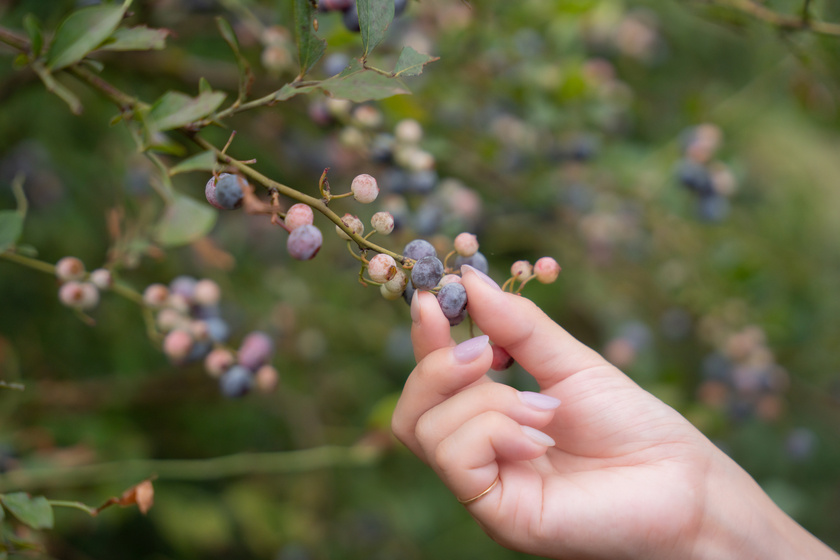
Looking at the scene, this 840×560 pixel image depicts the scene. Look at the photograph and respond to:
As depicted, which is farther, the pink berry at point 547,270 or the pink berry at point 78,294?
the pink berry at point 78,294

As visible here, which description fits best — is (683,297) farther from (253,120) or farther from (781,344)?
(253,120)

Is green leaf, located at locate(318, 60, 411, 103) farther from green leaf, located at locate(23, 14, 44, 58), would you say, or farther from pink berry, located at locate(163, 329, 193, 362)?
pink berry, located at locate(163, 329, 193, 362)

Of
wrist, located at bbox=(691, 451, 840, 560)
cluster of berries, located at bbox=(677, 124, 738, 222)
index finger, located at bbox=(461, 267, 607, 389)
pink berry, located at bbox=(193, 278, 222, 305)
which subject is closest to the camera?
index finger, located at bbox=(461, 267, 607, 389)

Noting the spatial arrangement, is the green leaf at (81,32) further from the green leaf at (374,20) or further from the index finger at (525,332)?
the index finger at (525,332)

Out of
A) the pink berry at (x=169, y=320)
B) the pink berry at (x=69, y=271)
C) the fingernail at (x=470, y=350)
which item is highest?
the fingernail at (x=470, y=350)

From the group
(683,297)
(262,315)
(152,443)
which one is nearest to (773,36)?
(683,297)

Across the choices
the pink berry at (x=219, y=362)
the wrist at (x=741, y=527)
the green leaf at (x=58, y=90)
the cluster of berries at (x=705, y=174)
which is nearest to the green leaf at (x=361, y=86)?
the green leaf at (x=58, y=90)

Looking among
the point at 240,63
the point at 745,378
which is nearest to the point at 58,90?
the point at 240,63

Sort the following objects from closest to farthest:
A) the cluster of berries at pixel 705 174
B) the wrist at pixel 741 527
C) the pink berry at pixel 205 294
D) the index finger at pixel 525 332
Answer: the index finger at pixel 525 332 < the wrist at pixel 741 527 < the pink berry at pixel 205 294 < the cluster of berries at pixel 705 174

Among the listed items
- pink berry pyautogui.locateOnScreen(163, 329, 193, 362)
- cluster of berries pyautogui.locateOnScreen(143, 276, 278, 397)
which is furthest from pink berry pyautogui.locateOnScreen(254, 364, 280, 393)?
pink berry pyautogui.locateOnScreen(163, 329, 193, 362)
